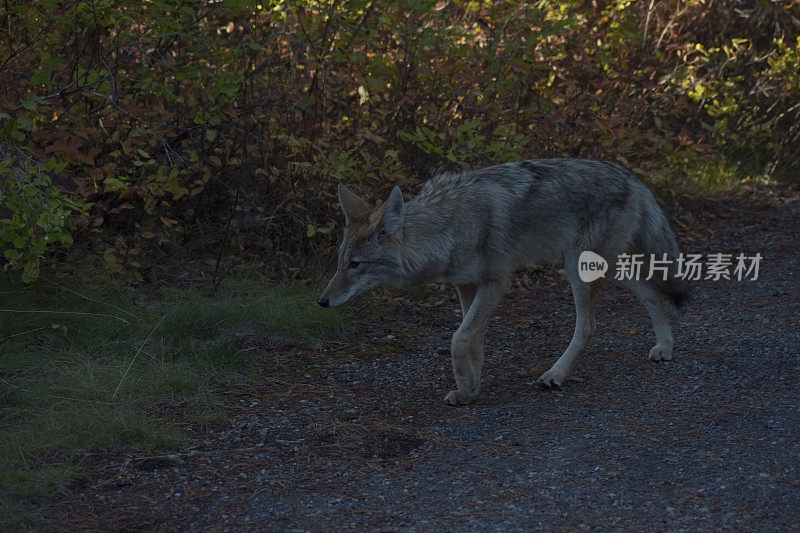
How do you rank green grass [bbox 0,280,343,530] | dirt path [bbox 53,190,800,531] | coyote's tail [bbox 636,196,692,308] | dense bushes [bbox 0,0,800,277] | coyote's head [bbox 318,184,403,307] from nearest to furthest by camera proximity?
dirt path [bbox 53,190,800,531], green grass [bbox 0,280,343,530], coyote's head [bbox 318,184,403,307], coyote's tail [bbox 636,196,692,308], dense bushes [bbox 0,0,800,277]

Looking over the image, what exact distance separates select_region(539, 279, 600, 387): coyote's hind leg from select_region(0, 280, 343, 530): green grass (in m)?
1.79

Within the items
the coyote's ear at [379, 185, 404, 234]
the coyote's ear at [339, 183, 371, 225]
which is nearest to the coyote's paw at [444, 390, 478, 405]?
the coyote's ear at [379, 185, 404, 234]

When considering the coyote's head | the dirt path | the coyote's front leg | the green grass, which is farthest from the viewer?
the coyote's head

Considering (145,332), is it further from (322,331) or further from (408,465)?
(408,465)

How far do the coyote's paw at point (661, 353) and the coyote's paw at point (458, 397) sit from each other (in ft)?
4.66

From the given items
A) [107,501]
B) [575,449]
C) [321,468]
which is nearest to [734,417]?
[575,449]

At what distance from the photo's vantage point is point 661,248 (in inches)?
225

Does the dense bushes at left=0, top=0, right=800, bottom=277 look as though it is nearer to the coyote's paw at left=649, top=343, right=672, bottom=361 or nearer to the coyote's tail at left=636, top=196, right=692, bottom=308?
the coyote's tail at left=636, top=196, right=692, bottom=308

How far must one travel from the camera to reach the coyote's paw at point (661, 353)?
18.7 ft

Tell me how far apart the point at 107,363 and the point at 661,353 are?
3.69m

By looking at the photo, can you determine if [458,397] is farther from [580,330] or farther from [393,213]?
[393,213]

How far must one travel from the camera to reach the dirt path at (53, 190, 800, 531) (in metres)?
3.64

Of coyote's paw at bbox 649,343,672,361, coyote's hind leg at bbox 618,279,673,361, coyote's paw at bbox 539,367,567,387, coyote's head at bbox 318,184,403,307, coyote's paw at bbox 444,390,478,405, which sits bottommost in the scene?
coyote's paw at bbox 444,390,478,405

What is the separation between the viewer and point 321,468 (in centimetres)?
420
